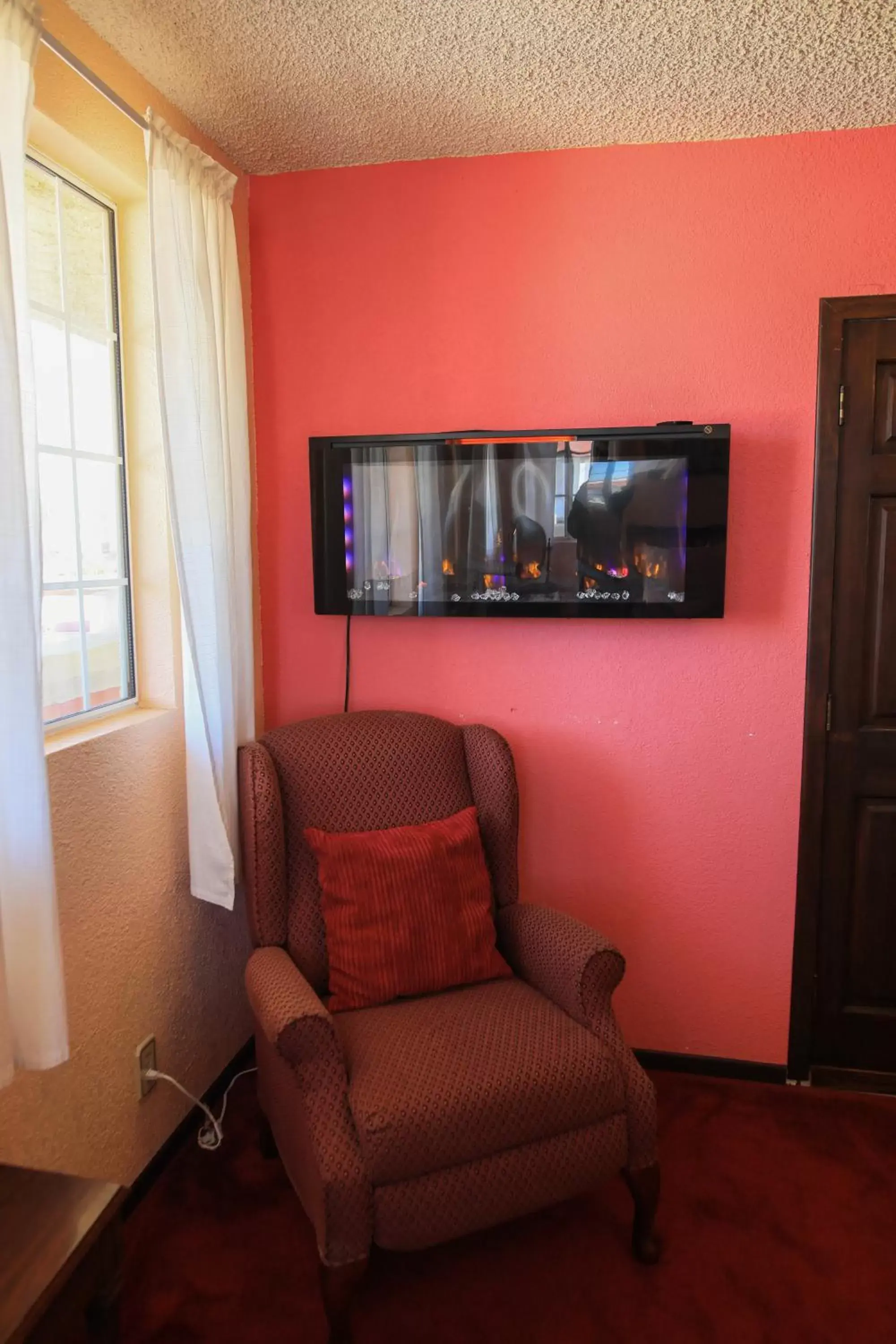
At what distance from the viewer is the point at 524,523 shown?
2.19m

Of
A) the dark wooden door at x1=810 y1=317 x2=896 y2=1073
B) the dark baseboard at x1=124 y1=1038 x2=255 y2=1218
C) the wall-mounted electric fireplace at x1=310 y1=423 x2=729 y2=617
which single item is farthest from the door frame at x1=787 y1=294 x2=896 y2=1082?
the dark baseboard at x1=124 y1=1038 x2=255 y2=1218

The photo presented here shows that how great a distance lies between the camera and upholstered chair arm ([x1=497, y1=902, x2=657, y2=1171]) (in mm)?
1695

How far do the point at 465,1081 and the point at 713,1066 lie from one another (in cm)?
112

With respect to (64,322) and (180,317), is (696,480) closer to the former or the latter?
(180,317)

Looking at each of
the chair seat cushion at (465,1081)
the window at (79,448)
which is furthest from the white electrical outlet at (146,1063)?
the window at (79,448)

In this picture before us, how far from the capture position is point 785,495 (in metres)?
2.18

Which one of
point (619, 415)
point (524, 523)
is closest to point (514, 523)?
point (524, 523)

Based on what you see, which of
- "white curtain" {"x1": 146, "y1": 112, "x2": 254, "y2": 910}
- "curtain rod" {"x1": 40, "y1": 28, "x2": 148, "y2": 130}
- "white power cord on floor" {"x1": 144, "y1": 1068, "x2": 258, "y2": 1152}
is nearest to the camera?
"curtain rod" {"x1": 40, "y1": 28, "x2": 148, "y2": 130}

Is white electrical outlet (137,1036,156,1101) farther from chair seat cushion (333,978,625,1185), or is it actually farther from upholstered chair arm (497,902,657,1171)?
upholstered chair arm (497,902,657,1171)

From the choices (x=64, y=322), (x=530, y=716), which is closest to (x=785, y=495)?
(x=530, y=716)

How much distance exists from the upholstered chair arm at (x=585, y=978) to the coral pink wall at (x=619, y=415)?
0.43 meters

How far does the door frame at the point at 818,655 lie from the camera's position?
2.10 metres

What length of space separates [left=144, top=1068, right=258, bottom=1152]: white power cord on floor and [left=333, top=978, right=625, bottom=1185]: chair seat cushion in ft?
1.55

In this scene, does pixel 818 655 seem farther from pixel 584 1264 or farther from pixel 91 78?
pixel 91 78
